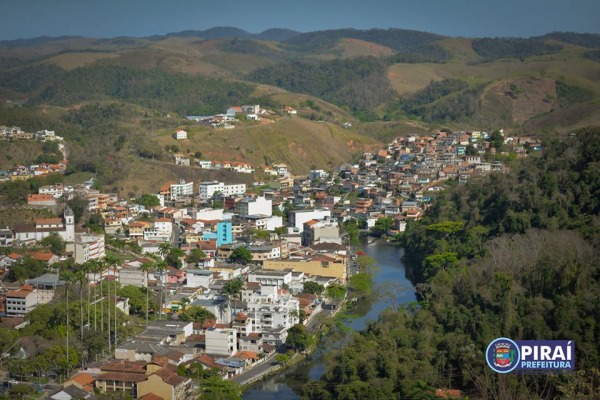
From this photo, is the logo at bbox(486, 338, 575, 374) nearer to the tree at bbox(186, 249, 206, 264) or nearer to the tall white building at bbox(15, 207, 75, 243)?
the tree at bbox(186, 249, 206, 264)

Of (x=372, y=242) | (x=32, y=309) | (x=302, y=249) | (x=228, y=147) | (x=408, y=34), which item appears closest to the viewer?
(x=32, y=309)

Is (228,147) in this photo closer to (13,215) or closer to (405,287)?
(13,215)

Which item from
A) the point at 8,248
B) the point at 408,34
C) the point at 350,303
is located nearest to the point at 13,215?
the point at 8,248

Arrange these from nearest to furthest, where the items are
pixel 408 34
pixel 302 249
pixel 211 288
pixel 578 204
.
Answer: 1. pixel 211 288
2. pixel 578 204
3. pixel 302 249
4. pixel 408 34

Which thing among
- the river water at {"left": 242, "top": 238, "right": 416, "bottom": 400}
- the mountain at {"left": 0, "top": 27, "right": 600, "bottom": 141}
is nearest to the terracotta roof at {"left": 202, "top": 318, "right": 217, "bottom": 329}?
the river water at {"left": 242, "top": 238, "right": 416, "bottom": 400}

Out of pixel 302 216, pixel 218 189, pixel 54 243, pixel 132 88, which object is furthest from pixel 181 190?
pixel 132 88

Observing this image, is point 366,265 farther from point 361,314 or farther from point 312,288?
point 361,314

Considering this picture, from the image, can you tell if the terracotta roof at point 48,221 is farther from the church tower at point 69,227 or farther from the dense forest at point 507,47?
the dense forest at point 507,47
